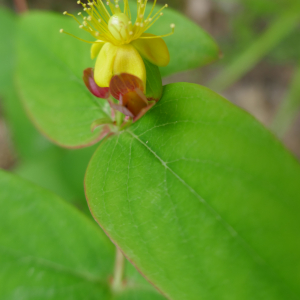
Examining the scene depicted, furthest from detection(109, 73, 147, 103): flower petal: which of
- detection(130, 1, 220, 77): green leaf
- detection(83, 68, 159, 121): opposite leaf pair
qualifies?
detection(130, 1, 220, 77): green leaf

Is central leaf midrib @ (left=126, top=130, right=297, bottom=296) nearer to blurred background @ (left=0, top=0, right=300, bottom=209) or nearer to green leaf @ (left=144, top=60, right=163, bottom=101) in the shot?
green leaf @ (left=144, top=60, right=163, bottom=101)

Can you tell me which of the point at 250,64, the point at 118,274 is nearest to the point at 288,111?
the point at 250,64

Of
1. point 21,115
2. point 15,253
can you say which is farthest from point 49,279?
point 21,115

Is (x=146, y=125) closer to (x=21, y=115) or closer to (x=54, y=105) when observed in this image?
(x=54, y=105)

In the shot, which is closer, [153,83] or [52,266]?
[153,83]

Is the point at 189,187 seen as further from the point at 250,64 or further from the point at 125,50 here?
the point at 250,64
